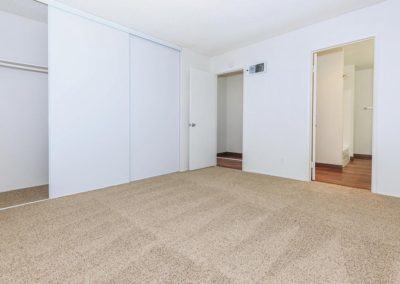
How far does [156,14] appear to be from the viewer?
10.0 ft

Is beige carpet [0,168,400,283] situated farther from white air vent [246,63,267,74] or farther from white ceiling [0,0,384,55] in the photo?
white ceiling [0,0,384,55]

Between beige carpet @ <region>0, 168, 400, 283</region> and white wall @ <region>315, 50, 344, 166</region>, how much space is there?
1819mm

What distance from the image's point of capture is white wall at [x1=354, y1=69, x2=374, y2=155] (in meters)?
5.75

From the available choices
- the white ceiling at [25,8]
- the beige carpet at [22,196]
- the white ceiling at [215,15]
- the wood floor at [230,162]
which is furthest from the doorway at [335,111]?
the white ceiling at [25,8]

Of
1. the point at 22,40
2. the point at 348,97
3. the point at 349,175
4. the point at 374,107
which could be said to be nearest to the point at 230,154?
the point at 349,175

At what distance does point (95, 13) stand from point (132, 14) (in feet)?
1.65

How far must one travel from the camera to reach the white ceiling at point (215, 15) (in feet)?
9.11

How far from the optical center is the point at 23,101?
3.19m

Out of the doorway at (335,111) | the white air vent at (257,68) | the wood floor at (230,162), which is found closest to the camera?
the white air vent at (257,68)

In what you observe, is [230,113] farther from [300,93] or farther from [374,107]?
[374,107]

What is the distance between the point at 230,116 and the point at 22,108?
4818mm

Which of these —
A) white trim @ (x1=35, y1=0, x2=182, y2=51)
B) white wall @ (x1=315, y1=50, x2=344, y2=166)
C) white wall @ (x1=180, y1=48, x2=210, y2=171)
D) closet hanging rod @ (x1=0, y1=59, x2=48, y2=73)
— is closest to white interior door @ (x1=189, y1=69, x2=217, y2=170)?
white wall @ (x1=180, y1=48, x2=210, y2=171)

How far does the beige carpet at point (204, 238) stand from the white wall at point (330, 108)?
1.82 m

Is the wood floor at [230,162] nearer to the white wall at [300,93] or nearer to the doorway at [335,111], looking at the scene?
the white wall at [300,93]
